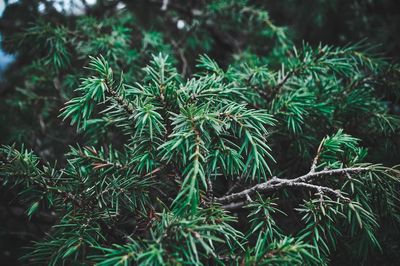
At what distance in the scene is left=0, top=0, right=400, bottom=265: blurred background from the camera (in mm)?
1306

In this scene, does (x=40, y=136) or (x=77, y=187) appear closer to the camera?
(x=77, y=187)

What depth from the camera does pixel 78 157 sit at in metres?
0.82

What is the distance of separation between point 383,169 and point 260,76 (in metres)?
0.54

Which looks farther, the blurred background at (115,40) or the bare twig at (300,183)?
the blurred background at (115,40)

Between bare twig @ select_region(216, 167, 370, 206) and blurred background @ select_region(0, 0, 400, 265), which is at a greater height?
blurred background @ select_region(0, 0, 400, 265)

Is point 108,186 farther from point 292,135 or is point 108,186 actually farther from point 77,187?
point 292,135

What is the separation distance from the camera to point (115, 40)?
4.42ft

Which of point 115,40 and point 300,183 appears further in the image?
point 115,40

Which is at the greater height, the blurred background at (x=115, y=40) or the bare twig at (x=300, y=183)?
the blurred background at (x=115, y=40)

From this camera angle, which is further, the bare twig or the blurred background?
the blurred background

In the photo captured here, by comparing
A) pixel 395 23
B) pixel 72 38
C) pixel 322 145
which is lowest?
pixel 395 23

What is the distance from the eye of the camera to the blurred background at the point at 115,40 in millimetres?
1306

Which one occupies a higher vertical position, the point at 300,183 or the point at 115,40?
the point at 115,40

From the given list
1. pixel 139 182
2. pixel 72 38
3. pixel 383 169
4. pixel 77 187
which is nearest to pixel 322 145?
pixel 383 169
